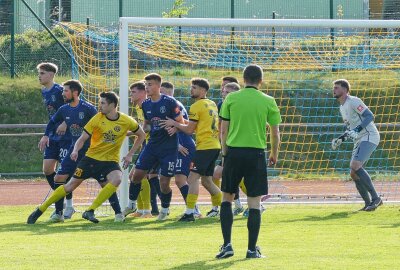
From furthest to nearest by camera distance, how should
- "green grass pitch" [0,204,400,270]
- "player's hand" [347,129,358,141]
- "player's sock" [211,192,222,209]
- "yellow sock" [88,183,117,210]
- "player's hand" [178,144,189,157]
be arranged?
"player's hand" [347,129,358,141] → "player's sock" [211,192,222,209] → "player's hand" [178,144,189,157] → "yellow sock" [88,183,117,210] → "green grass pitch" [0,204,400,270]

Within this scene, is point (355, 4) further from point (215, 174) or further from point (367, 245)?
point (367, 245)

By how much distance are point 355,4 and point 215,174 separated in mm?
17633

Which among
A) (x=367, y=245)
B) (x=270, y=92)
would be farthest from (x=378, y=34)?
(x=367, y=245)

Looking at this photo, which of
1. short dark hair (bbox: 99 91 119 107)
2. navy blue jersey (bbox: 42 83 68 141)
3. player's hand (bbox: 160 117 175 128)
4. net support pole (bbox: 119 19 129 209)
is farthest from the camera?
net support pole (bbox: 119 19 129 209)

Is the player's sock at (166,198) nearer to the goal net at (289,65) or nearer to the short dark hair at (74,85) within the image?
the goal net at (289,65)

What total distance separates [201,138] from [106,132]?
1280mm

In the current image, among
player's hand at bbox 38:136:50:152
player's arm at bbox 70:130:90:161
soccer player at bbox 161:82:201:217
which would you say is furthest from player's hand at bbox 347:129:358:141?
player's hand at bbox 38:136:50:152

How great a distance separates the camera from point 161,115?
1313cm

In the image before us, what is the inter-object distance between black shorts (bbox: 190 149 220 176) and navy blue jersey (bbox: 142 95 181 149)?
33cm

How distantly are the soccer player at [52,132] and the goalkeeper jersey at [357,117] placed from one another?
4.07m

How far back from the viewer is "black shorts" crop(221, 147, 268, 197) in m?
9.62

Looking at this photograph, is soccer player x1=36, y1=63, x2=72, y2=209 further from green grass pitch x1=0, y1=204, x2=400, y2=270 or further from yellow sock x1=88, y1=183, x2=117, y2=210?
yellow sock x1=88, y1=183, x2=117, y2=210

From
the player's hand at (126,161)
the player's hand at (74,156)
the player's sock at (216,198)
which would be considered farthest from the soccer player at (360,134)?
the player's hand at (74,156)

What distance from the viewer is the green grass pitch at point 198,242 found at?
29.8 feet
